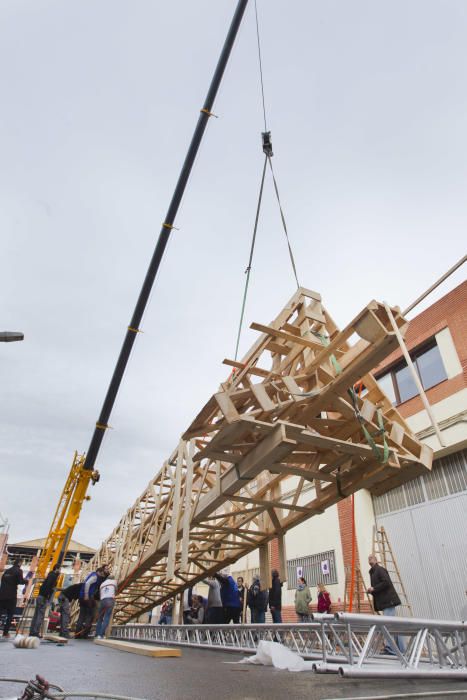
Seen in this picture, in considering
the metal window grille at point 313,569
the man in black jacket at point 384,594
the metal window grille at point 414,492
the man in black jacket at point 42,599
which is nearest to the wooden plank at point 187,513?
the man in black jacket at point 384,594

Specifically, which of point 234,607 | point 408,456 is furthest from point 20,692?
point 234,607

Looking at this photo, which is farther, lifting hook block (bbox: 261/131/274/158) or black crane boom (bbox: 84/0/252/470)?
black crane boom (bbox: 84/0/252/470)

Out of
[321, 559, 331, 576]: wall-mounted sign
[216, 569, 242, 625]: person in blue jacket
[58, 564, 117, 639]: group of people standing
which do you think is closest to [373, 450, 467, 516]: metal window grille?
[321, 559, 331, 576]: wall-mounted sign

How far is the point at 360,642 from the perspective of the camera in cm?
691

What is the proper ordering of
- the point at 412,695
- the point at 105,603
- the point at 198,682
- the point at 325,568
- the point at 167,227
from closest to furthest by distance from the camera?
1. the point at 412,695
2. the point at 198,682
3. the point at 105,603
4. the point at 167,227
5. the point at 325,568

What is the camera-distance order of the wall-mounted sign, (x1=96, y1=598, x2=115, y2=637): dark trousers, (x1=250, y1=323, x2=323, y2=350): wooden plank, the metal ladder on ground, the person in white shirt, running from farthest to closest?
the wall-mounted sign < the metal ladder on ground < (x1=96, y1=598, x2=115, y2=637): dark trousers < the person in white shirt < (x1=250, y1=323, x2=323, y2=350): wooden plank

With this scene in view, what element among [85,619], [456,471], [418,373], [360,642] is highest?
[418,373]

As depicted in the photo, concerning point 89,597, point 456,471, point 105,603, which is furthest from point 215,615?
point 456,471

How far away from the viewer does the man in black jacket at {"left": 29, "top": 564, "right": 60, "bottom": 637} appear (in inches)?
410

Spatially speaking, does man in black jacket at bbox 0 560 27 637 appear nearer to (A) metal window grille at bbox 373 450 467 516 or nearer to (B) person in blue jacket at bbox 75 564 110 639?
(B) person in blue jacket at bbox 75 564 110 639

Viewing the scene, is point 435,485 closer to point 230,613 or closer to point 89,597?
point 230,613

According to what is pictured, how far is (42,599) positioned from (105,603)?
153 cm

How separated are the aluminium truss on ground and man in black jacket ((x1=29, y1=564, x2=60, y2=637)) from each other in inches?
125

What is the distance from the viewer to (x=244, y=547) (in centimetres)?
896
